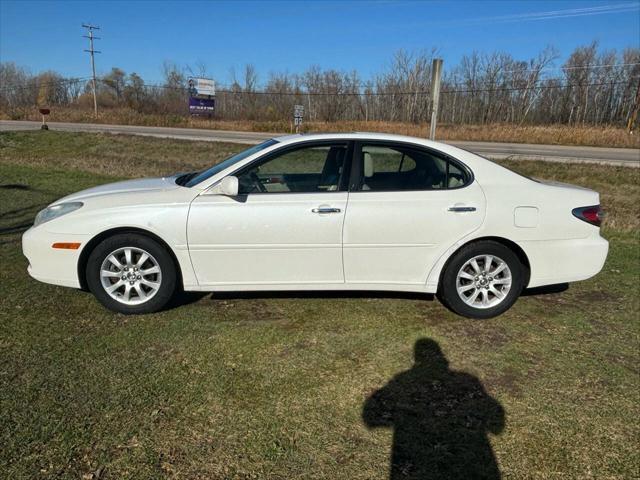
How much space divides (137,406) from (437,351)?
2165 mm

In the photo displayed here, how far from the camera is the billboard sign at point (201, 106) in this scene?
1732 inches

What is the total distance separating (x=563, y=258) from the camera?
4258 millimetres

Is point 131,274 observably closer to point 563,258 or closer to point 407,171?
point 407,171

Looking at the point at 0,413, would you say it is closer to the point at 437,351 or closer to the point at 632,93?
the point at 437,351

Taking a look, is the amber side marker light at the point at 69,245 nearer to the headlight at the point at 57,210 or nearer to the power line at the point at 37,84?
the headlight at the point at 57,210

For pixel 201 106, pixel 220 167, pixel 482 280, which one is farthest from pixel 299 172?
pixel 201 106

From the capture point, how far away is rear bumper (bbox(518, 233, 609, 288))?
423cm

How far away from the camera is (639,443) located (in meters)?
2.72

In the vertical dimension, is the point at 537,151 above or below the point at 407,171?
below

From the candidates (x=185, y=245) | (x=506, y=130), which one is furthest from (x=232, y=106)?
(x=185, y=245)

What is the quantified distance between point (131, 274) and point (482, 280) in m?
3.05

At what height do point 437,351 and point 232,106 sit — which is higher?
point 232,106

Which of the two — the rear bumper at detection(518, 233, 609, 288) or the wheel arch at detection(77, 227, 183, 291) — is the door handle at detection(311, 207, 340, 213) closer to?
the wheel arch at detection(77, 227, 183, 291)

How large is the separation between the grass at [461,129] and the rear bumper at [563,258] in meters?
17.3
